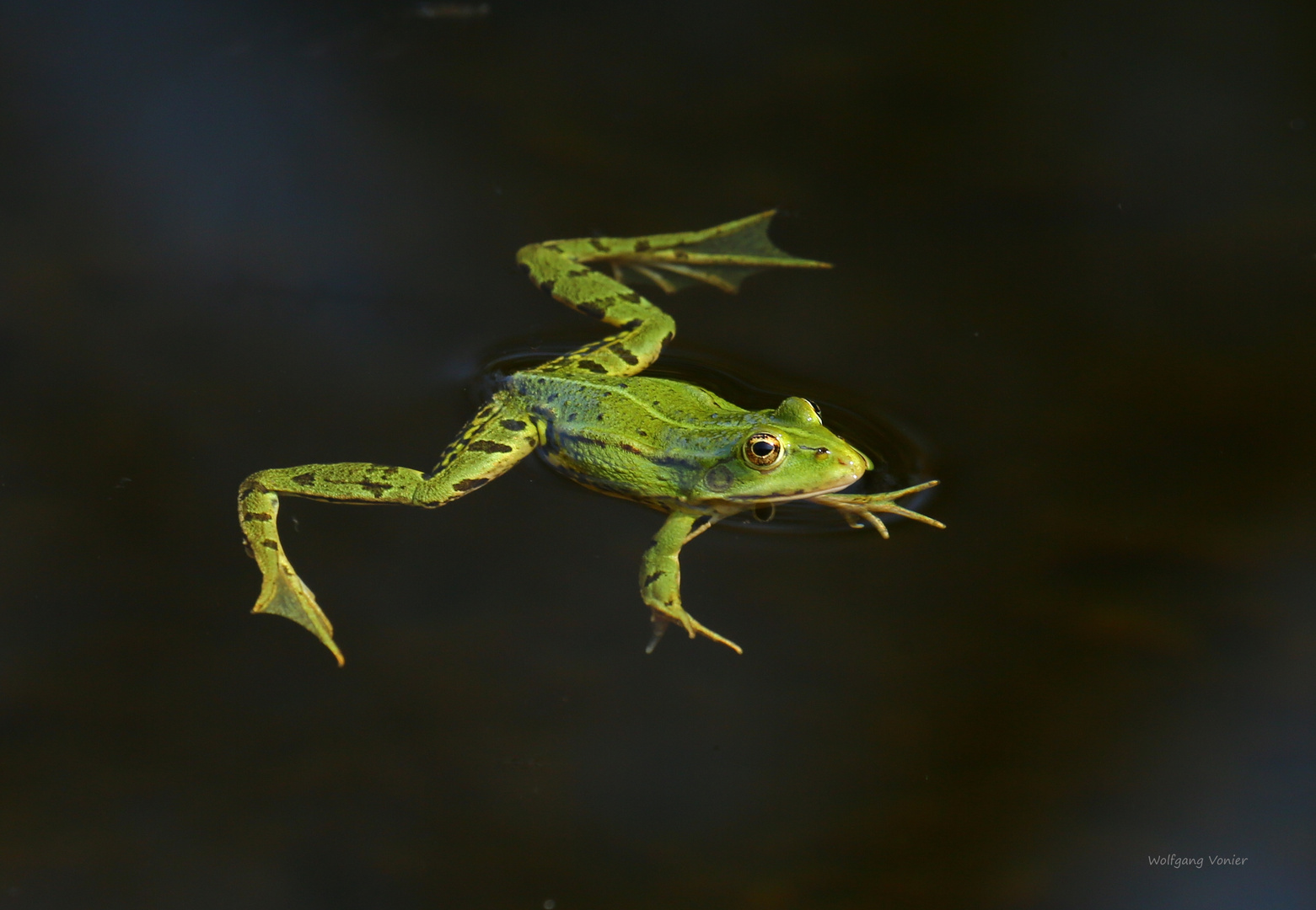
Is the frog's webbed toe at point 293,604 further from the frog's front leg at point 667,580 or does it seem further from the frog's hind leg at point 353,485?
the frog's front leg at point 667,580

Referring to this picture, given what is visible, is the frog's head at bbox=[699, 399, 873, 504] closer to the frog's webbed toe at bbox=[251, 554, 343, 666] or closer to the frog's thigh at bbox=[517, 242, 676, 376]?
the frog's thigh at bbox=[517, 242, 676, 376]

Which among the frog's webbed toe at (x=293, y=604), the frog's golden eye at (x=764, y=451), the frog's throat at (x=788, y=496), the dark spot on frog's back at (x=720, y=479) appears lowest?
the frog's webbed toe at (x=293, y=604)

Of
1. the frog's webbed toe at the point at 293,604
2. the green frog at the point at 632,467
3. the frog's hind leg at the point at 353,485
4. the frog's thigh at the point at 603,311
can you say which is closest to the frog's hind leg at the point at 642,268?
the frog's thigh at the point at 603,311

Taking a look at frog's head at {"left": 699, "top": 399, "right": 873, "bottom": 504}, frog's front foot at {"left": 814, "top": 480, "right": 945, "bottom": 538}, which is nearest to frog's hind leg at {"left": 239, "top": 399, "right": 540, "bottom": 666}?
frog's head at {"left": 699, "top": 399, "right": 873, "bottom": 504}

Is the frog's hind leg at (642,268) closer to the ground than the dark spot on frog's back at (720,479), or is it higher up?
higher up

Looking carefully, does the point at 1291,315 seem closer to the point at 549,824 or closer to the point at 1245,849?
the point at 1245,849

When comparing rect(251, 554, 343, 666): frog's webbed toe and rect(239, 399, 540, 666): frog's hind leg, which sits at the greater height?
rect(239, 399, 540, 666): frog's hind leg

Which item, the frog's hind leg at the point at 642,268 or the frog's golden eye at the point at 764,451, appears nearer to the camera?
the frog's golden eye at the point at 764,451
